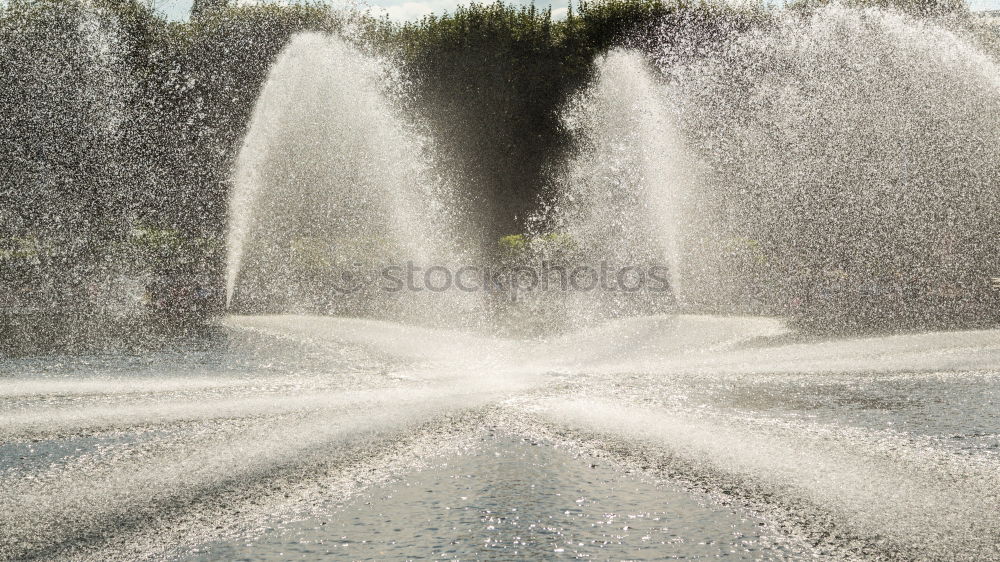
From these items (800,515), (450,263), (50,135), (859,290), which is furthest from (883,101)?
(50,135)

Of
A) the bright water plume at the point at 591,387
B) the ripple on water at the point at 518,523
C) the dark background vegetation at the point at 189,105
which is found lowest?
the ripple on water at the point at 518,523

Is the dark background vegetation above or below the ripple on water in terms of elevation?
above

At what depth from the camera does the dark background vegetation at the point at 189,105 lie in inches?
1110

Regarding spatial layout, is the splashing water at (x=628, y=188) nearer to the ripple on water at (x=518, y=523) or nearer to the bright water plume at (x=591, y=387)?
the bright water plume at (x=591, y=387)

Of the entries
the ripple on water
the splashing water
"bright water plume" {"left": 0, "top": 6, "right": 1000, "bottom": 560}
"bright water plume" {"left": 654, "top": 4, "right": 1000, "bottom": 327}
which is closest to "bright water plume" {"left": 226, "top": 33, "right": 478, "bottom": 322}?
"bright water plume" {"left": 0, "top": 6, "right": 1000, "bottom": 560}

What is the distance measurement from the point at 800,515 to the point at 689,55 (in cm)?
3144

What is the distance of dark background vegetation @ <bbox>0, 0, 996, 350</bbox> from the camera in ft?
92.5

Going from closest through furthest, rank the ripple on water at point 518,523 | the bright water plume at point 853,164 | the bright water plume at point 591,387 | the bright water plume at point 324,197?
the ripple on water at point 518,523, the bright water plume at point 591,387, the bright water plume at point 324,197, the bright water plume at point 853,164

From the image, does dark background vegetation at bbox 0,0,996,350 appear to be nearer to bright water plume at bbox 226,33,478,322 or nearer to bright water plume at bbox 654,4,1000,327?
bright water plume at bbox 226,33,478,322

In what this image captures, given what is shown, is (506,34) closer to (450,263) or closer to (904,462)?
(450,263)

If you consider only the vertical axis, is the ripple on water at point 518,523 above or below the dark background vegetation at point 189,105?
below

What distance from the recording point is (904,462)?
21.4 feet

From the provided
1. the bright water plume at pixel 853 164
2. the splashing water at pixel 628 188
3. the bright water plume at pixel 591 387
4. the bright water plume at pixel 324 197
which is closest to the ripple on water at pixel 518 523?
the bright water plume at pixel 591 387

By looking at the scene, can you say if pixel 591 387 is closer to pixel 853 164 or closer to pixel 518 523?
pixel 518 523
